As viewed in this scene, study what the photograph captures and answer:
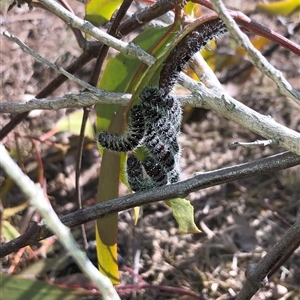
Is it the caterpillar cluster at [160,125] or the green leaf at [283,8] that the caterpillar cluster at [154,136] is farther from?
the green leaf at [283,8]

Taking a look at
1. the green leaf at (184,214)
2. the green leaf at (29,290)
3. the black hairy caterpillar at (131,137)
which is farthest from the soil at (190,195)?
the black hairy caterpillar at (131,137)

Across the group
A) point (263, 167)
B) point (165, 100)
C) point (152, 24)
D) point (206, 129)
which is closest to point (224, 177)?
point (263, 167)

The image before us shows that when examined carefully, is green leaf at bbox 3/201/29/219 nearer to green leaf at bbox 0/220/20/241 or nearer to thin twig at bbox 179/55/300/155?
green leaf at bbox 0/220/20/241

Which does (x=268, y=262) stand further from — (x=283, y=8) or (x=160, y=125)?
(x=283, y=8)

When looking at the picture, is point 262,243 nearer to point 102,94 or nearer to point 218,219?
point 218,219

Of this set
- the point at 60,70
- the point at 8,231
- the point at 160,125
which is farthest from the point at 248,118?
the point at 8,231

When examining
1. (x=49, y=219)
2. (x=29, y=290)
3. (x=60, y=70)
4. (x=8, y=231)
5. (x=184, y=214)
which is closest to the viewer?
(x=49, y=219)

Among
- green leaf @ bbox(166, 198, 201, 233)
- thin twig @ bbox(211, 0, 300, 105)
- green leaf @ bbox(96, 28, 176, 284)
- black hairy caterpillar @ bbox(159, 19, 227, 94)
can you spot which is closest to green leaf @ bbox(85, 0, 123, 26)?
green leaf @ bbox(96, 28, 176, 284)
